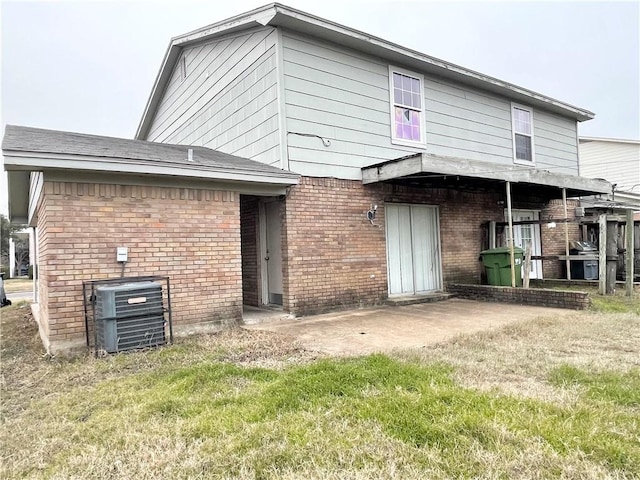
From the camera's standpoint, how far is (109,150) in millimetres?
5836

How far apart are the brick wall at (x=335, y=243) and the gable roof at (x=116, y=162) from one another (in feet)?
2.49

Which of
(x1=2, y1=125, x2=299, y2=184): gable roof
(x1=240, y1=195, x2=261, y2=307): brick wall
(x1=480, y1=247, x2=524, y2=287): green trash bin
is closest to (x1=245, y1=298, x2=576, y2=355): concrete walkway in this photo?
(x1=480, y1=247, x2=524, y2=287): green trash bin

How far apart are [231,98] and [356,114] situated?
2.89m

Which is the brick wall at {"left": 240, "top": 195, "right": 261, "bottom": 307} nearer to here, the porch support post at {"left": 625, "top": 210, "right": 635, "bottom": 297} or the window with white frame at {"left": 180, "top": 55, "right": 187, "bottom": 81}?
the window with white frame at {"left": 180, "top": 55, "right": 187, "bottom": 81}

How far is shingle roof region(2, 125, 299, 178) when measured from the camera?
5184 millimetres

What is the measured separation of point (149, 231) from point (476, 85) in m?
8.78

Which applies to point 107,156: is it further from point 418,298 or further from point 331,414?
point 418,298


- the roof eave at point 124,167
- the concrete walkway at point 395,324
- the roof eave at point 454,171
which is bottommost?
the concrete walkway at point 395,324

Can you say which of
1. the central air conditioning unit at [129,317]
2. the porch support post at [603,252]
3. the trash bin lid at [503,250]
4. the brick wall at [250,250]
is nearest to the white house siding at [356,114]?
the brick wall at [250,250]

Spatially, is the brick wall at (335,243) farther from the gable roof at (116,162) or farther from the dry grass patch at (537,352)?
the dry grass patch at (537,352)

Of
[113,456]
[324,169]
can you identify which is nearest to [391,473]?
[113,456]

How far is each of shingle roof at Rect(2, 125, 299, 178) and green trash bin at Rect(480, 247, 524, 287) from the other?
543 centimetres

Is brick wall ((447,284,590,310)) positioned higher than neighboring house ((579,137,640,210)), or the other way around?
neighboring house ((579,137,640,210))

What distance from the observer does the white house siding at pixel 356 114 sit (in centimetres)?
771
